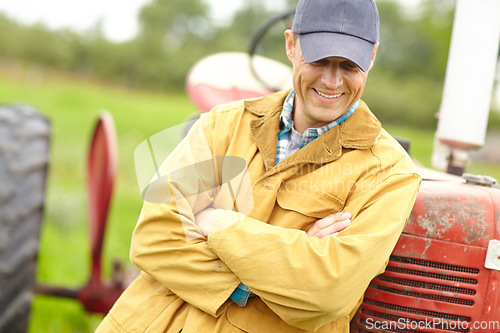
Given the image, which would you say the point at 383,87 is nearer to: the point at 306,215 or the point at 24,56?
the point at 24,56

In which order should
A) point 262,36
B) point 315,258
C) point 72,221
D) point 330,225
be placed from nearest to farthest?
point 315,258 < point 330,225 < point 262,36 < point 72,221

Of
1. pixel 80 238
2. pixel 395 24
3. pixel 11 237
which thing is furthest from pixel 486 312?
pixel 395 24

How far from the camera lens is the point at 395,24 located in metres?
36.5

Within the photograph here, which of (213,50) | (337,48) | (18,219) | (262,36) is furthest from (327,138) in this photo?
(213,50)

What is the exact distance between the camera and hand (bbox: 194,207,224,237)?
166 cm

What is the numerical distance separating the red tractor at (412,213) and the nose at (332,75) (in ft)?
1.34

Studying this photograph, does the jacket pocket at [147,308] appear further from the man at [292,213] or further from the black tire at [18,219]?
the black tire at [18,219]

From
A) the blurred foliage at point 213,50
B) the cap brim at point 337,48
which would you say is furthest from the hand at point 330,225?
the blurred foliage at point 213,50

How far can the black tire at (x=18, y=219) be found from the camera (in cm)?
232

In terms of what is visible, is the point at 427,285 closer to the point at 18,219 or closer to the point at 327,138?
the point at 327,138

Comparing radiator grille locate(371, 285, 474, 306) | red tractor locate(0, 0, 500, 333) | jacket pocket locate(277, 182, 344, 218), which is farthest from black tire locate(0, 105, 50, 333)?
radiator grille locate(371, 285, 474, 306)

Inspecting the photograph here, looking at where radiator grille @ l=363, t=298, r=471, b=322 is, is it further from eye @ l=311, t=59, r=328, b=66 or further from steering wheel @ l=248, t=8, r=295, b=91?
steering wheel @ l=248, t=8, r=295, b=91

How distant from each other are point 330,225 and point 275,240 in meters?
0.18

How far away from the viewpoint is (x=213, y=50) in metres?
30.6
